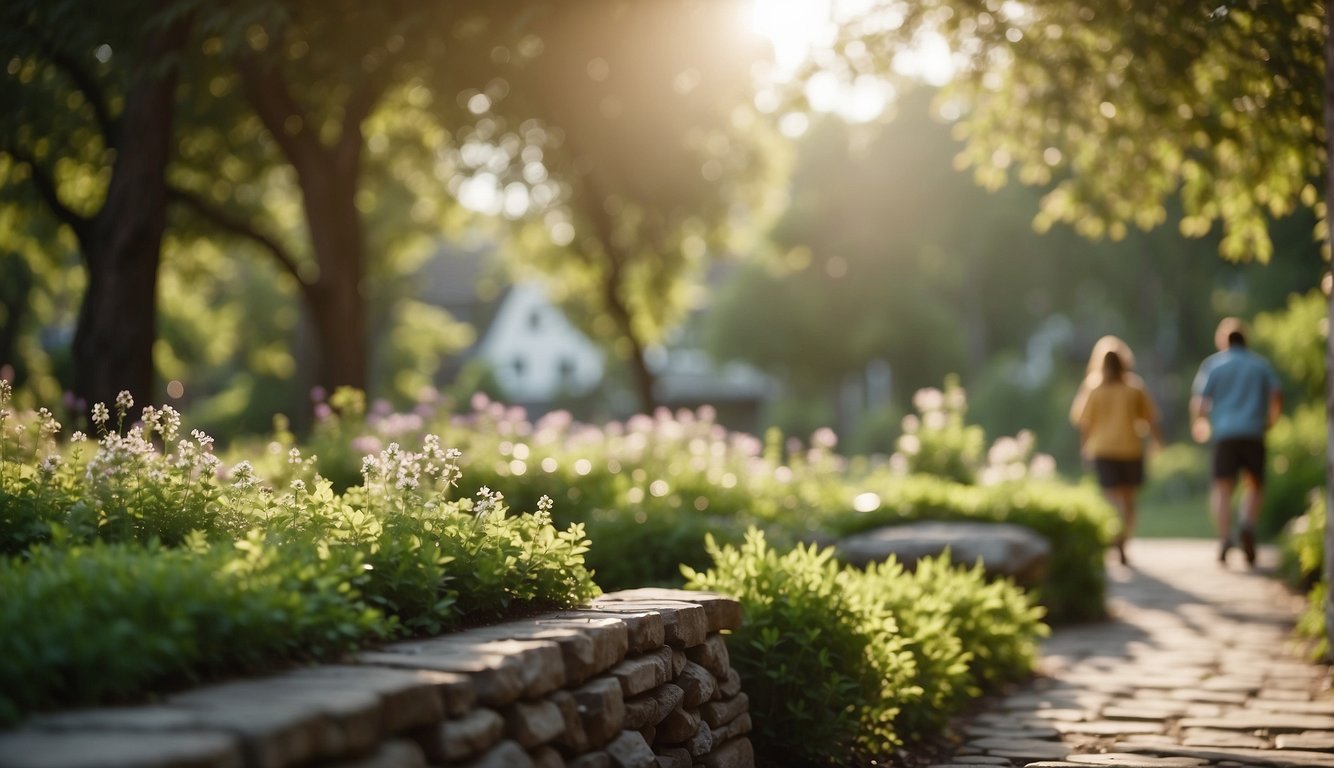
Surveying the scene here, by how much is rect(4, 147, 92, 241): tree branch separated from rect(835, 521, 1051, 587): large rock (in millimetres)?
7898

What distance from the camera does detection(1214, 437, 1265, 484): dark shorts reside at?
1252 centimetres

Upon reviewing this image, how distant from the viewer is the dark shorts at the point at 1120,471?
42.7 feet

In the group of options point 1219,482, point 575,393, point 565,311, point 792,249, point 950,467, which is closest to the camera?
point 1219,482

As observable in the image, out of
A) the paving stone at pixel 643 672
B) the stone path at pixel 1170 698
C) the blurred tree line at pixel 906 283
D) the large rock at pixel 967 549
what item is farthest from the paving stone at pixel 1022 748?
the blurred tree line at pixel 906 283

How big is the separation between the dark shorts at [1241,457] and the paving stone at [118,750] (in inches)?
447

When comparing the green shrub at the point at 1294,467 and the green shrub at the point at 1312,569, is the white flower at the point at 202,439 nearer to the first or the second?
the green shrub at the point at 1312,569

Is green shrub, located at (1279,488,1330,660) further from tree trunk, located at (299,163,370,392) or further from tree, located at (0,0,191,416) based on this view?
tree trunk, located at (299,163,370,392)

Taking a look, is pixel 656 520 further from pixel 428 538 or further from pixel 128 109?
pixel 128 109

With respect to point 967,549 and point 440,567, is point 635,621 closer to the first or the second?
point 440,567

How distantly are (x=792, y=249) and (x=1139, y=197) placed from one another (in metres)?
38.1

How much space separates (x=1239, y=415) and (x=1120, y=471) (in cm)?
115

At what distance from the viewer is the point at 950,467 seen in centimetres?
1366

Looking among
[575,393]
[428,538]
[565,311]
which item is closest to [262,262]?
[565,311]

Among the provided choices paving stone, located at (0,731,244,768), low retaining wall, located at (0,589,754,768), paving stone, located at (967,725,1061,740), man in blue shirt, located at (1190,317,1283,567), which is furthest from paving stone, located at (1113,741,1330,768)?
man in blue shirt, located at (1190,317,1283,567)
